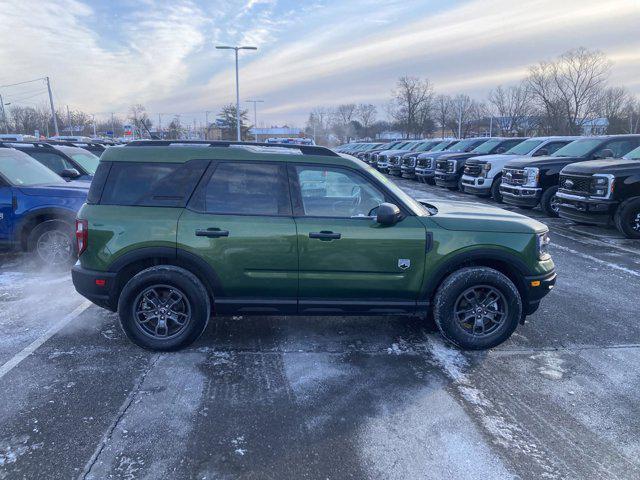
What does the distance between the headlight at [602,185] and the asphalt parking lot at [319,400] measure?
4.33 meters

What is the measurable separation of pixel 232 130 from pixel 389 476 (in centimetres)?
4790

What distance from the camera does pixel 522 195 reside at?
37.7 ft

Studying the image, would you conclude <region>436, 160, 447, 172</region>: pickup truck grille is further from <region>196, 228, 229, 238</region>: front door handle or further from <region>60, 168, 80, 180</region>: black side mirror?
<region>196, 228, 229, 238</region>: front door handle

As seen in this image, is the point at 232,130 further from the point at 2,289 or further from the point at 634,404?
the point at 634,404

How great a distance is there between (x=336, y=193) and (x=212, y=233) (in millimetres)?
1170

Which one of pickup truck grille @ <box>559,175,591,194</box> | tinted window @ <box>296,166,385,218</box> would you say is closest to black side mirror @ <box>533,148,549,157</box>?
pickup truck grille @ <box>559,175,591,194</box>

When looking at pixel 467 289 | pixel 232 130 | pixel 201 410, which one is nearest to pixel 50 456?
pixel 201 410

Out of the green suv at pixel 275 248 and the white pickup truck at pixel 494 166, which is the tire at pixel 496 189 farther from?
the green suv at pixel 275 248

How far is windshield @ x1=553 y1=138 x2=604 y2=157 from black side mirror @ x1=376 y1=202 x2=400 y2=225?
9.42 m

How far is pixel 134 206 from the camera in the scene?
13.4 feet

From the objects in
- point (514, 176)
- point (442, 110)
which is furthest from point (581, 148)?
point (442, 110)

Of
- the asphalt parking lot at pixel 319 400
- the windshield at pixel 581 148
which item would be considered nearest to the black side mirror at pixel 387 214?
the asphalt parking lot at pixel 319 400

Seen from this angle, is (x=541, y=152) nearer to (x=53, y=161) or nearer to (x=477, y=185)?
(x=477, y=185)

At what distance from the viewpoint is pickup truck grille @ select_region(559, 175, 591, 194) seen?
906 centimetres
